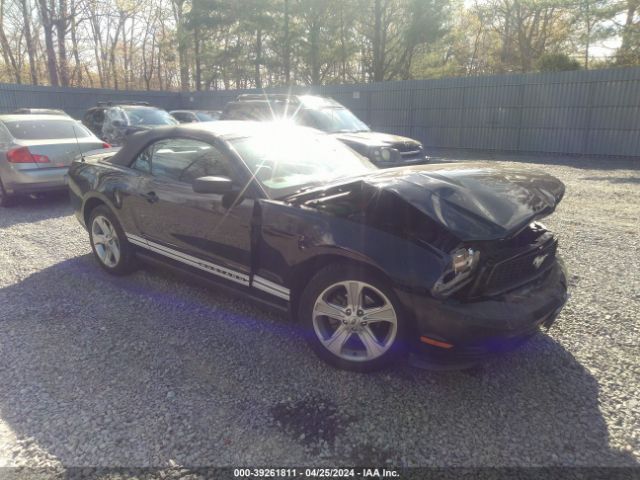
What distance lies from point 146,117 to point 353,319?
1098 centimetres

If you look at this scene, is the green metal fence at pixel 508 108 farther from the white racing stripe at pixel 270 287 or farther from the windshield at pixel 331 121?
the white racing stripe at pixel 270 287

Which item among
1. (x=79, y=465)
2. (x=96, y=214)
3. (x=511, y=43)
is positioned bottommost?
(x=79, y=465)

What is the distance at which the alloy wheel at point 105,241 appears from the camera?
15.0 ft

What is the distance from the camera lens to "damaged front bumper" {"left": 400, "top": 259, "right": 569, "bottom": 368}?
2465 mm

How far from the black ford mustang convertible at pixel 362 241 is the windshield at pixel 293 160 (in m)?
0.01

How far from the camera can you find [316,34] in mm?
30906

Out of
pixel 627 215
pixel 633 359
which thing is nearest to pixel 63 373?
pixel 633 359

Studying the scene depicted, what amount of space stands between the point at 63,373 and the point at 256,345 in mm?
1270

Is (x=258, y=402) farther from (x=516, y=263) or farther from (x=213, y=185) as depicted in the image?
(x=516, y=263)

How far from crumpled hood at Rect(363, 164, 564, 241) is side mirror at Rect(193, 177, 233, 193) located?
1.01m

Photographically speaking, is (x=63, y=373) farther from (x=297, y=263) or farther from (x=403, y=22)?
(x=403, y=22)

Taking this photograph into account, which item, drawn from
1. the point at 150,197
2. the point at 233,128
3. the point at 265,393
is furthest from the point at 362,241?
the point at 150,197

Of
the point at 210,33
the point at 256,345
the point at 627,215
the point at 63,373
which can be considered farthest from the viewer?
the point at 210,33

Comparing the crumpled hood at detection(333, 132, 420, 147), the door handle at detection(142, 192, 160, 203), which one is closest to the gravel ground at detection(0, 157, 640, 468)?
the door handle at detection(142, 192, 160, 203)
